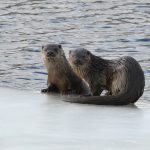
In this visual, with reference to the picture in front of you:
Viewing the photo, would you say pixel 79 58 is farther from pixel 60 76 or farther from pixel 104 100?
pixel 104 100

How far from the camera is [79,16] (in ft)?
50.2

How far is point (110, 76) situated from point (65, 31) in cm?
593

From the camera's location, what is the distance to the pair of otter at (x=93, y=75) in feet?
24.8

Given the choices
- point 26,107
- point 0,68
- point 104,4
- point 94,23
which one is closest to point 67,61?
point 26,107

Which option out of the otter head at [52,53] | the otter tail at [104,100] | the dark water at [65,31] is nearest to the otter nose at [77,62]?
the otter head at [52,53]

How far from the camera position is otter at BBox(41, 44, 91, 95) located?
777 centimetres

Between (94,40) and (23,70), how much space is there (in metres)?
2.08

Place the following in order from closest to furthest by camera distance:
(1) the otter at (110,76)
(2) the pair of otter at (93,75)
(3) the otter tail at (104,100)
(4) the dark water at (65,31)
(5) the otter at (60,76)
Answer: (3) the otter tail at (104,100)
(1) the otter at (110,76)
(2) the pair of otter at (93,75)
(5) the otter at (60,76)
(4) the dark water at (65,31)

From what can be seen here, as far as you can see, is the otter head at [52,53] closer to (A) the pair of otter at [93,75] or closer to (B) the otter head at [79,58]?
(A) the pair of otter at [93,75]

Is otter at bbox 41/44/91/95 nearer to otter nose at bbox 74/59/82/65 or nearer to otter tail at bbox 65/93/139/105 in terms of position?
otter nose at bbox 74/59/82/65

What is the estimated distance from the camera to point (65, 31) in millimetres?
14227

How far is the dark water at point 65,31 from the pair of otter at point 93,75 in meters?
1.90

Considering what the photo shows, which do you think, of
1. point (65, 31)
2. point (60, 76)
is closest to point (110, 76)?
point (60, 76)

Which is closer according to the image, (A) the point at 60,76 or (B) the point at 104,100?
(B) the point at 104,100
